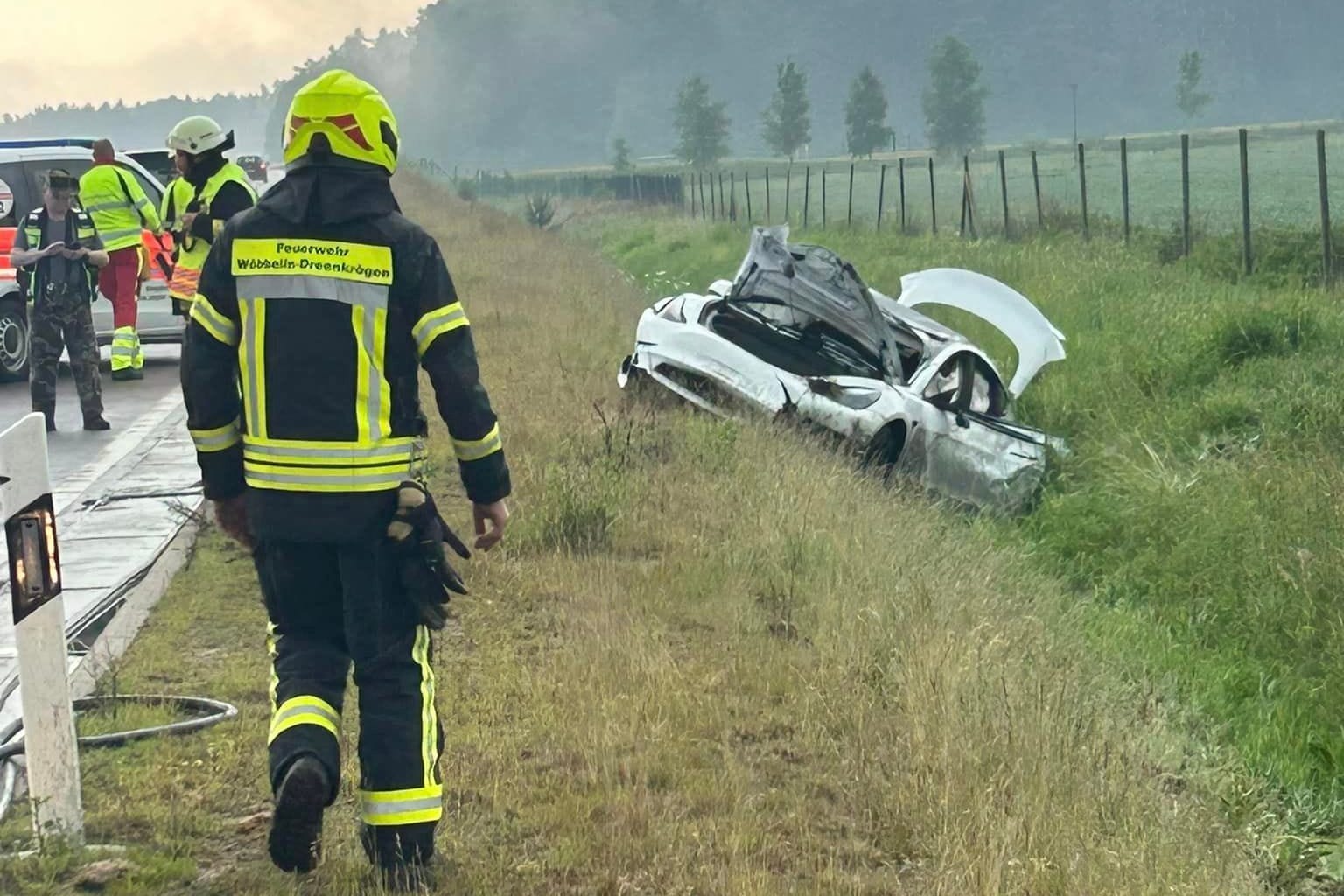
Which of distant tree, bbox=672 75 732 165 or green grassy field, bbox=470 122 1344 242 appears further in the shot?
distant tree, bbox=672 75 732 165

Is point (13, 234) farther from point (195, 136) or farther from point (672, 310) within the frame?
point (195, 136)

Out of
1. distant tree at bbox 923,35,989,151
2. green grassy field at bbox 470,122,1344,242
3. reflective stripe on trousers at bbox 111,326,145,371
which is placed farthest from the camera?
distant tree at bbox 923,35,989,151

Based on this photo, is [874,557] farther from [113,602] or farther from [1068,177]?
[1068,177]

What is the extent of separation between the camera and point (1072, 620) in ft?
23.9

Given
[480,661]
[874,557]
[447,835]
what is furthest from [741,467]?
[447,835]

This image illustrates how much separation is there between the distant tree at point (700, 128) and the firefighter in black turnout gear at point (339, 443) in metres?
104

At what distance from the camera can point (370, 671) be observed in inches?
147

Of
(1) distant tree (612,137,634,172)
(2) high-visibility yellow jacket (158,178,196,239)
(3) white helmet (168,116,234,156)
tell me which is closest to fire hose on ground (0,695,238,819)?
(3) white helmet (168,116,234,156)

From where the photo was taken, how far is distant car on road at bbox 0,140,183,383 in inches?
534

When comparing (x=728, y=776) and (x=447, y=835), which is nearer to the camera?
(x=447, y=835)

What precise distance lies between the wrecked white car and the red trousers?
3717 millimetres

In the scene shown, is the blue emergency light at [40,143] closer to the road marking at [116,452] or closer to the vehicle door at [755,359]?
the road marking at [116,452]

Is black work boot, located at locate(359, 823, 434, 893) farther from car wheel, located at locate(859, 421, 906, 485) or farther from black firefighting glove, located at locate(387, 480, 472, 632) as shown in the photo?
car wheel, located at locate(859, 421, 906, 485)

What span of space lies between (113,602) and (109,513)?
206 cm
